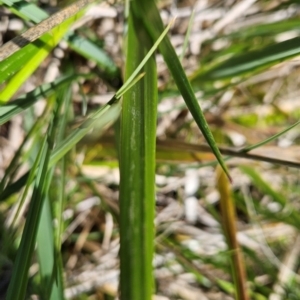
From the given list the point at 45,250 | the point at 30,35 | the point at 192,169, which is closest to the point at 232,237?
the point at 192,169

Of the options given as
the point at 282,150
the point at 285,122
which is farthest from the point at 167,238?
the point at 285,122

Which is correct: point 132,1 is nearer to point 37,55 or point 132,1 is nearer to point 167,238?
point 37,55

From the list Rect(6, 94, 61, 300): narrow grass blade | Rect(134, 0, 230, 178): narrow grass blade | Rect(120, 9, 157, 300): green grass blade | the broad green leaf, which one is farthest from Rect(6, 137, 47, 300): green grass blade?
the broad green leaf

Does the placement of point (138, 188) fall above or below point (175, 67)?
below

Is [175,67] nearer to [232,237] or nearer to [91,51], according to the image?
[91,51]

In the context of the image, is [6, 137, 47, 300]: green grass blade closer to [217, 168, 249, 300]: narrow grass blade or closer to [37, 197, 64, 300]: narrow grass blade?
[37, 197, 64, 300]: narrow grass blade

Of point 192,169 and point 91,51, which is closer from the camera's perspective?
point 91,51
